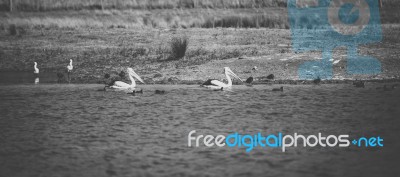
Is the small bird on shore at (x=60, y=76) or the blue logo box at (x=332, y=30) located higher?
the blue logo box at (x=332, y=30)

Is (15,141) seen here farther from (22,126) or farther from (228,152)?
(228,152)

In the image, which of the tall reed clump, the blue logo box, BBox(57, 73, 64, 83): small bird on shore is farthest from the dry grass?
BBox(57, 73, 64, 83): small bird on shore

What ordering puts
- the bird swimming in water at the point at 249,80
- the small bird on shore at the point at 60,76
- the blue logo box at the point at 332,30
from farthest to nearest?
the blue logo box at the point at 332,30
the small bird on shore at the point at 60,76
the bird swimming in water at the point at 249,80

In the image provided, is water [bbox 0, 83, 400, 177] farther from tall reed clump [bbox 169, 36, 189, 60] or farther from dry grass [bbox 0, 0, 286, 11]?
dry grass [bbox 0, 0, 286, 11]

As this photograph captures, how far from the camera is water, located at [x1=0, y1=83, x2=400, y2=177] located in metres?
7.89

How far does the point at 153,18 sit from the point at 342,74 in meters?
19.3

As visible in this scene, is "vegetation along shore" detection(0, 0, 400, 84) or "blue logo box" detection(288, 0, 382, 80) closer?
"blue logo box" detection(288, 0, 382, 80)

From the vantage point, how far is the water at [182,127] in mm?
7895

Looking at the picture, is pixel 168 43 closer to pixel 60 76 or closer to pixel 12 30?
pixel 60 76

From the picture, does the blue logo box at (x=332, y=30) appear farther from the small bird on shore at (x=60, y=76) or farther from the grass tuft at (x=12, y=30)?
the grass tuft at (x=12, y=30)

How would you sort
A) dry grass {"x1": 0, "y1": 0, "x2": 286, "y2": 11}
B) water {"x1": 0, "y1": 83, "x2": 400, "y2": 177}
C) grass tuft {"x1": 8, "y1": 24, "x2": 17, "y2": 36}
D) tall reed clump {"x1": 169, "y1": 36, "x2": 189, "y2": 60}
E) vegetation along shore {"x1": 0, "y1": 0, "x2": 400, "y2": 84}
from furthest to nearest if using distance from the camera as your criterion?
dry grass {"x1": 0, "y1": 0, "x2": 286, "y2": 11} → grass tuft {"x1": 8, "y1": 24, "x2": 17, "y2": 36} → tall reed clump {"x1": 169, "y1": 36, "x2": 189, "y2": 60} → vegetation along shore {"x1": 0, "y1": 0, "x2": 400, "y2": 84} → water {"x1": 0, "y1": 83, "x2": 400, "y2": 177}

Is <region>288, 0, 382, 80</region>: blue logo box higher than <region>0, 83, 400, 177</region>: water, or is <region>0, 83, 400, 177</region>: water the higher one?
<region>288, 0, 382, 80</region>: blue logo box

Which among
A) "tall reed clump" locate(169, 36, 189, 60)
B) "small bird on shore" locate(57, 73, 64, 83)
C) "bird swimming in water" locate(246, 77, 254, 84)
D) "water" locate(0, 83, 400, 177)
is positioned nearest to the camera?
"water" locate(0, 83, 400, 177)

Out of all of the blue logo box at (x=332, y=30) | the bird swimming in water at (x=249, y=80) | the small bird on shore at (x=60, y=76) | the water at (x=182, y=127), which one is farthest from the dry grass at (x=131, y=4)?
the water at (x=182, y=127)
